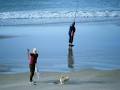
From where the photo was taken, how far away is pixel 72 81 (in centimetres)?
1794

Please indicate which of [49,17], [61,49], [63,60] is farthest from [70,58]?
[49,17]

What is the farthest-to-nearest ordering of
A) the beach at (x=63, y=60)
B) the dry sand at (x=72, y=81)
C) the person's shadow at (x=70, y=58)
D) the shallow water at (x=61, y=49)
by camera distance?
the shallow water at (x=61, y=49)
the person's shadow at (x=70, y=58)
the beach at (x=63, y=60)
the dry sand at (x=72, y=81)

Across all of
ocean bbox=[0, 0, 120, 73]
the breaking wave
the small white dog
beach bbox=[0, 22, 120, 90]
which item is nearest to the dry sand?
beach bbox=[0, 22, 120, 90]

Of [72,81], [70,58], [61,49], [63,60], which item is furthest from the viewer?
[61,49]

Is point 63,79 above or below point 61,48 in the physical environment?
above

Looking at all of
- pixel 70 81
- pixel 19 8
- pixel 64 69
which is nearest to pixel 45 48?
pixel 64 69

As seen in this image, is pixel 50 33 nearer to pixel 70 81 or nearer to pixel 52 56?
pixel 52 56

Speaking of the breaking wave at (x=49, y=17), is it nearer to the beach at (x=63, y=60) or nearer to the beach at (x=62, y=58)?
Result: the beach at (x=62, y=58)

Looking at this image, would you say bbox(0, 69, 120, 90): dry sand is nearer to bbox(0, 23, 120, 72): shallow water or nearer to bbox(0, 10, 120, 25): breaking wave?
bbox(0, 23, 120, 72): shallow water

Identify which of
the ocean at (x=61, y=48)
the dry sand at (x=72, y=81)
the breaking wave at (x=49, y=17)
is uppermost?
the dry sand at (x=72, y=81)

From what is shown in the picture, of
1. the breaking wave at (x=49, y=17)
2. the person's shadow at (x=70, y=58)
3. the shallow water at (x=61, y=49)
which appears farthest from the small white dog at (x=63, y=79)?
the breaking wave at (x=49, y=17)

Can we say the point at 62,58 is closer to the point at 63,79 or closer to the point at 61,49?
the point at 61,49

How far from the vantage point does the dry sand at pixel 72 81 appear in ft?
55.6

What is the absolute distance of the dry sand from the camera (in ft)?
55.6
